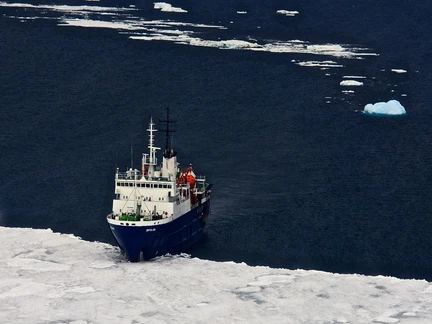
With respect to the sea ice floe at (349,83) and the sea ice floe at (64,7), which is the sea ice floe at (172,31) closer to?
the sea ice floe at (64,7)

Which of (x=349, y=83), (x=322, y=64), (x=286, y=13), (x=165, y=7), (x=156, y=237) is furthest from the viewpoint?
(x=165, y=7)

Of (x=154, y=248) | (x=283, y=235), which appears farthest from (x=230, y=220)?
(x=154, y=248)

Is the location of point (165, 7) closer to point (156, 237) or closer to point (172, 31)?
point (172, 31)

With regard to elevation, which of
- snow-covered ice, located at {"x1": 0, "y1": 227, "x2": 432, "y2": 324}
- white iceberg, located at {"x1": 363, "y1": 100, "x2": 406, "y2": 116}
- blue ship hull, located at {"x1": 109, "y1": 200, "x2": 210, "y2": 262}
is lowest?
snow-covered ice, located at {"x1": 0, "y1": 227, "x2": 432, "y2": 324}

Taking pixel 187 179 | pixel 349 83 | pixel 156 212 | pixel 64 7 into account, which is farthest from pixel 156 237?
pixel 64 7

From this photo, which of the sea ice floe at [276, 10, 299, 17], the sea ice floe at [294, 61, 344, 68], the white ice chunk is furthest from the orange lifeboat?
the white ice chunk

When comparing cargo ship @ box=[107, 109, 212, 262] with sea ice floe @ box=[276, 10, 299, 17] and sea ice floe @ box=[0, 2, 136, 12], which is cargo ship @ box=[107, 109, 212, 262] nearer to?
sea ice floe @ box=[276, 10, 299, 17]

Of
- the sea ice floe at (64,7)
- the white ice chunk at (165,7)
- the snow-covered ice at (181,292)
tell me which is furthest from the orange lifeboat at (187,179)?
the sea ice floe at (64,7)
